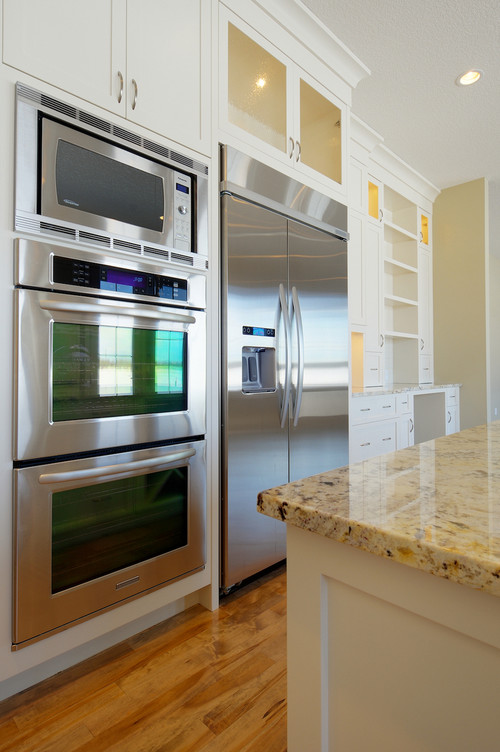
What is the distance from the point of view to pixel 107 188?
1552mm

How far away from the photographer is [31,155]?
1.34 meters

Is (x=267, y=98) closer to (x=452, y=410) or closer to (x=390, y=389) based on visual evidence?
(x=390, y=389)

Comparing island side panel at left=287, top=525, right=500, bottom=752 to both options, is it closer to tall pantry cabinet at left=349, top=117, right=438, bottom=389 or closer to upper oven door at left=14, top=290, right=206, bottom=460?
upper oven door at left=14, top=290, right=206, bottom=460

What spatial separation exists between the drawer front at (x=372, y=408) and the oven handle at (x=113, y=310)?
154 centimetres

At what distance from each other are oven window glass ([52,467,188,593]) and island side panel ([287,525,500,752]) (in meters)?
1.07

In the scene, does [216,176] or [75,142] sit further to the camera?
[216,176]

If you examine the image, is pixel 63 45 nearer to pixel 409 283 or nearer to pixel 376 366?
pixel 376 366

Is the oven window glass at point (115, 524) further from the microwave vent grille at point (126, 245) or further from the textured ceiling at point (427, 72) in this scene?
the textured ceiling at point (427, 72)

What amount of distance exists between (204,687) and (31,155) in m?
1.84

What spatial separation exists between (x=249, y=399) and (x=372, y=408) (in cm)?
142

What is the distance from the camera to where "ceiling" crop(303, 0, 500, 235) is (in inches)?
88.3

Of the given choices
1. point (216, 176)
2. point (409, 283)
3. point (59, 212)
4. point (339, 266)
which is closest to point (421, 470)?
point (59, 212)

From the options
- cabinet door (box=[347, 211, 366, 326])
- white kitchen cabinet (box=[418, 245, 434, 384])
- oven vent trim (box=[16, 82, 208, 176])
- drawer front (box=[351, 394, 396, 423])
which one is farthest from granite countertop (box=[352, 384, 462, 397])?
oven vent trim (box=[16, 82, 208, 176])

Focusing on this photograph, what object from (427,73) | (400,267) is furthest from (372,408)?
(427,73)
